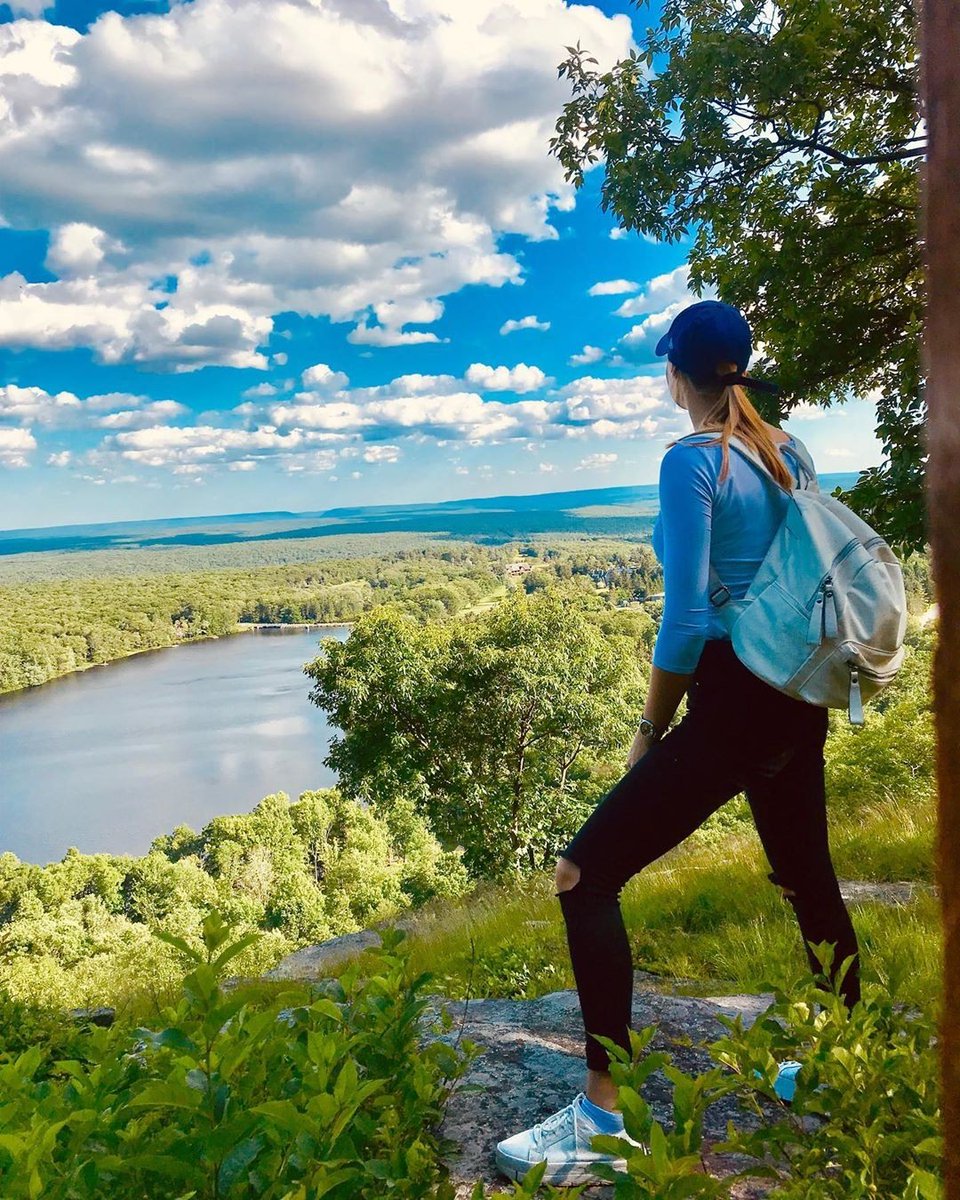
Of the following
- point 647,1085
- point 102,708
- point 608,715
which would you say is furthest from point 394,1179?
point 102,708

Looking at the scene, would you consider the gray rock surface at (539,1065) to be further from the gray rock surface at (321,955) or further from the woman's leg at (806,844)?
the gray rock surface at (321,955)

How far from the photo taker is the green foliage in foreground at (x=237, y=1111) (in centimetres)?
108

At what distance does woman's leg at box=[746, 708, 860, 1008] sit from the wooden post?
152 cm

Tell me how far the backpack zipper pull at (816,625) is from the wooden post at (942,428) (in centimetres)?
136

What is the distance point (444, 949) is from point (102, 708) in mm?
99389

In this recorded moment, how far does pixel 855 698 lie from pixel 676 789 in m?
0.40

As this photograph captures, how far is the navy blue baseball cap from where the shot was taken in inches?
74.2

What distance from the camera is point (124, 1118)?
127 cm

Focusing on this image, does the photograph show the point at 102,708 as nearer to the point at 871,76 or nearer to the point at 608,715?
the point at 608,715

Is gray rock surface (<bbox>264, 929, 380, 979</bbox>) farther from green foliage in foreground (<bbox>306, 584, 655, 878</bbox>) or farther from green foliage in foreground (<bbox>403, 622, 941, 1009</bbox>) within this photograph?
green foliage in foreground (<bbox>306, 584, 655, 878</bbox>)

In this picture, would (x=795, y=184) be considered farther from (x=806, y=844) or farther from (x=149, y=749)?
(x=149, y=749)

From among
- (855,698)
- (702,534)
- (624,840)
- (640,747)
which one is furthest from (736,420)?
(624,840)

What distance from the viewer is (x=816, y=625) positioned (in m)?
1.71

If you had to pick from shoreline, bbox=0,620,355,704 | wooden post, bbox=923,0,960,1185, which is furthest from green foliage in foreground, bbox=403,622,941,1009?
shoreline, bbox=0,620,355,704
